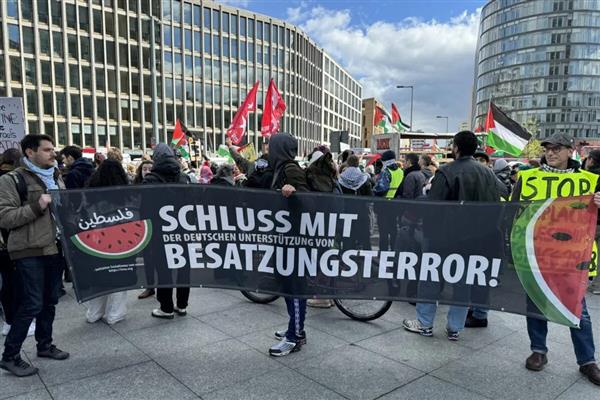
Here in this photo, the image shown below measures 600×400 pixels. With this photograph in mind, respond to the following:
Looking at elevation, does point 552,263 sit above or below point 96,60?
below

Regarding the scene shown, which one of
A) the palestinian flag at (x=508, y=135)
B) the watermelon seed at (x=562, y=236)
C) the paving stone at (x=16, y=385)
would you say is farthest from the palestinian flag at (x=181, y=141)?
the watermelon seed at (x=562, y=236)

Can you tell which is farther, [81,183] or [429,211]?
[81,183]

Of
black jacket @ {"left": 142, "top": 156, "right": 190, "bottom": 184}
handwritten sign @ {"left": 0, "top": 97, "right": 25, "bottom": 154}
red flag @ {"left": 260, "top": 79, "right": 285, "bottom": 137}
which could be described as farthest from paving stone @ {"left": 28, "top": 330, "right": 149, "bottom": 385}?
Result: red flag @ {"left": 260, "top": 79, "right": 285, "bottom": 137}

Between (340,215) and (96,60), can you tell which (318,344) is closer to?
(340,215)

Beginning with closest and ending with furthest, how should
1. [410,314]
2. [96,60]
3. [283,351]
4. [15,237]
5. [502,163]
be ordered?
[15,237]
[283,351]
[410,314]
[502,163]
[96,60]

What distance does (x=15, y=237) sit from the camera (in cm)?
340

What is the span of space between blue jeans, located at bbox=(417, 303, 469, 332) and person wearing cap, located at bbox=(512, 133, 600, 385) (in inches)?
25.0

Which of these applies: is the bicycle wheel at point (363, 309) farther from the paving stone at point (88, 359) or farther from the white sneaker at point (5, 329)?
the white sneaker at point (5, 329)

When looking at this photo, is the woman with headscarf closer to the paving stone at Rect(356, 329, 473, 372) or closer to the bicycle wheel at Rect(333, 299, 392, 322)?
the bicycle wheel at Rect(333, 299, 392, 322)

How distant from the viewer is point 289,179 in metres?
3.85

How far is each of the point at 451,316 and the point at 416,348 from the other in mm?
512

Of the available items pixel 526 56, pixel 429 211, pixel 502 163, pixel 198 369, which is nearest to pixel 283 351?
pixel 198 369

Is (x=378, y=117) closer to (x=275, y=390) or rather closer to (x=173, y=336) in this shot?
(x=173, y=336)

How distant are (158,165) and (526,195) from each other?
12.9ft
